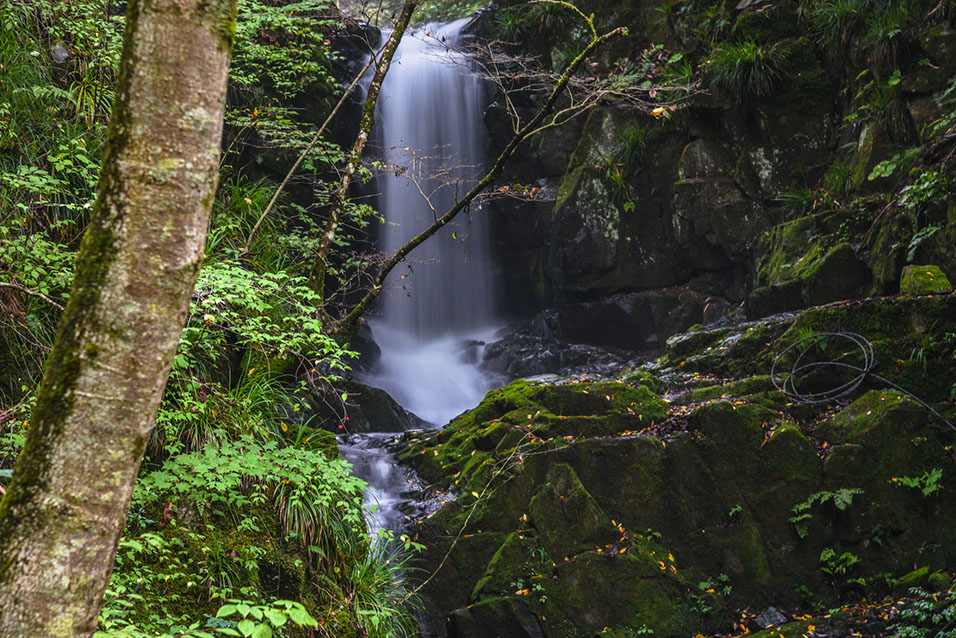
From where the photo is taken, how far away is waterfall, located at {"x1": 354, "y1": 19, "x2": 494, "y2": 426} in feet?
41.9

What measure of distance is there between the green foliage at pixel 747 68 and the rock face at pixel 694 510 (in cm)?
502

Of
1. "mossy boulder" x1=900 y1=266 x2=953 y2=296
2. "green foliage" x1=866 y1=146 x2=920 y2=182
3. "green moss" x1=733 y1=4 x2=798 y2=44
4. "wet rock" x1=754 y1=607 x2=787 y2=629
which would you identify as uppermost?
"green moss" x1=733 y1=4 x2=798 y2=44

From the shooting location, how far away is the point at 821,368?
6.09 metres

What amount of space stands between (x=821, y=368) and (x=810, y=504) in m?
1.57

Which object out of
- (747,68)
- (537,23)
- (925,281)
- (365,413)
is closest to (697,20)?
(747,68)

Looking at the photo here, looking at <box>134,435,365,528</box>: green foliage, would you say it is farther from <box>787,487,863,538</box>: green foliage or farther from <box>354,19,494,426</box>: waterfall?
<box>354,19,494,426</box>: waterfall

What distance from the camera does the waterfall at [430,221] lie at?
12758 mm

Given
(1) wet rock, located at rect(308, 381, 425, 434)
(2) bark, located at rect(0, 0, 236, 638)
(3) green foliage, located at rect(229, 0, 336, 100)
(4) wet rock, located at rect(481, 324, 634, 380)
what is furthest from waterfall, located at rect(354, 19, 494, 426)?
(2) bark, located at rect(0, 0, 236, 638)

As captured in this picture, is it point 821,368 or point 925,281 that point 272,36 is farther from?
point 925,281

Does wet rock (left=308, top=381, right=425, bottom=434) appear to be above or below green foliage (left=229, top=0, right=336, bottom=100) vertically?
below

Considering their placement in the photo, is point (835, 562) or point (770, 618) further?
point (835, 562)

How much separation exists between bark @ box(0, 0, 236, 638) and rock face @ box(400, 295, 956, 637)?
12.7 feet

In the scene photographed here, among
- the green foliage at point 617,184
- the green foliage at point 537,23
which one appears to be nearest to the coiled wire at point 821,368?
the green foliage at point 617,184

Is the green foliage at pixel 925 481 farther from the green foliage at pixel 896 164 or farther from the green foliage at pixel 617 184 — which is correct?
the green foliage at pixel 617 184
